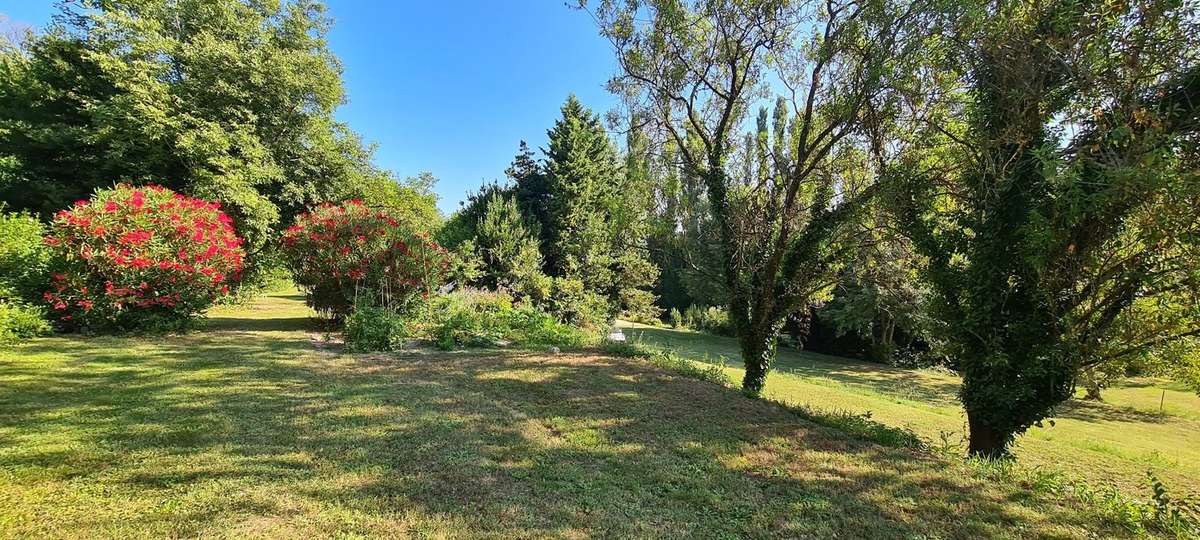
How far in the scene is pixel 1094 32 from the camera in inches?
157

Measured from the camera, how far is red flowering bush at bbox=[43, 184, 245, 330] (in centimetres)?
700

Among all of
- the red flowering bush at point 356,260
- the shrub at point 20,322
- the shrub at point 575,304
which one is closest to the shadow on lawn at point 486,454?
the shrub at point 20,322

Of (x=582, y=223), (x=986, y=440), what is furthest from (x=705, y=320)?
(x=986, y=440)

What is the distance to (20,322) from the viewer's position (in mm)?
6617

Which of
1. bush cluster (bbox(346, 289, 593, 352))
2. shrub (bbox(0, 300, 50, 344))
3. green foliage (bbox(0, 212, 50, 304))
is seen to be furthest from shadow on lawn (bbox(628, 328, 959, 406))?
green foliage (bbox(0, 212, 50, 304))

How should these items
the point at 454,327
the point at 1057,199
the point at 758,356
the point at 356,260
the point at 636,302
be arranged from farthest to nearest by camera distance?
1. the point at 636,302
2. the point at 356,260
3. the point at 454,327
4. the point at 758,356
5. the point at 1057,199

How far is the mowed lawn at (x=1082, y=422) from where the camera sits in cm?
614

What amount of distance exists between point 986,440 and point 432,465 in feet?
18.8

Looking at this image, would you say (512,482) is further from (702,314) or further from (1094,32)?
(702,314)

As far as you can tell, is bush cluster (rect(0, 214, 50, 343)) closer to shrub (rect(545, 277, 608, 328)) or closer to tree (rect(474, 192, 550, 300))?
tree (rect(474, 192, 550, 300))

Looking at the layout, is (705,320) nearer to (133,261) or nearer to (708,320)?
(708,320)

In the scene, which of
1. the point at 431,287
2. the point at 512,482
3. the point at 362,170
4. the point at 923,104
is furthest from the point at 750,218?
the point at 362,170

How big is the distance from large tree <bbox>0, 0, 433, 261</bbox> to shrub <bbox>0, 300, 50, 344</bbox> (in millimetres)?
8498

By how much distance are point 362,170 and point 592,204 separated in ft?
33.3
